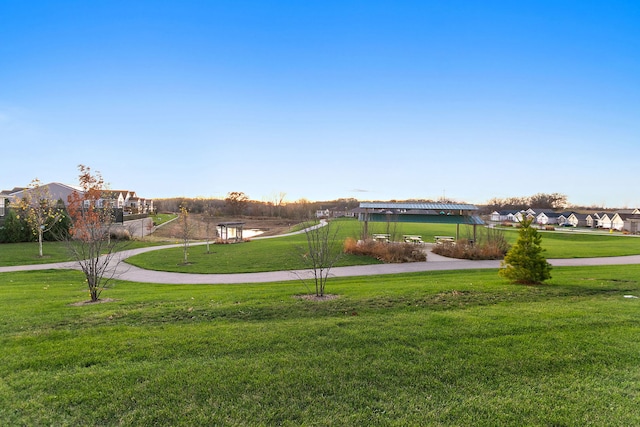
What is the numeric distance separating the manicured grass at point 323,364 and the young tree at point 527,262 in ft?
10.5

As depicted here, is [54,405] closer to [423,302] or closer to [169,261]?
[423,302]

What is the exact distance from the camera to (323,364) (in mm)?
4211

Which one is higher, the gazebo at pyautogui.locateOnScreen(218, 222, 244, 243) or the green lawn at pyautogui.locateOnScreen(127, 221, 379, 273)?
the gazebo at pyautogui.locateOnScreen(218, 222, 244, 243)

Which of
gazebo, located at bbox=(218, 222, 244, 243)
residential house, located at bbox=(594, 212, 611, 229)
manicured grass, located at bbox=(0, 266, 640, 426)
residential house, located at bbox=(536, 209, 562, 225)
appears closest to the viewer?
manicured grass, located at bbox=(0, 266, 640, 426)

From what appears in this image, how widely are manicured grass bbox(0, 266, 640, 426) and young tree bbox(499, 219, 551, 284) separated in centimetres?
321

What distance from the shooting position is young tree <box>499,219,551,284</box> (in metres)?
10.4

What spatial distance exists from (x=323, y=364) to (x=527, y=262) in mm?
8961

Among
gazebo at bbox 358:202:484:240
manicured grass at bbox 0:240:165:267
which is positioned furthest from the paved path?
gazebo at bbox 358:202:484:240

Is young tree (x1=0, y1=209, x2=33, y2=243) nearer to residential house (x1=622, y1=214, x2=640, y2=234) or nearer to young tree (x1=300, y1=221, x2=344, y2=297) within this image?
young tree (x1=300, y1=221, x2=344, y2=297)

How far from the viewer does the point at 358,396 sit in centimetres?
356

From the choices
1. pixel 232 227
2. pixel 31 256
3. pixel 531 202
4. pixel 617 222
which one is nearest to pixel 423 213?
pixel 232 227

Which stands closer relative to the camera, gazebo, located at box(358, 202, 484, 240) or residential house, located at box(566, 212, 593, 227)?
gazebo, located at box(358, 202, 484, 240)

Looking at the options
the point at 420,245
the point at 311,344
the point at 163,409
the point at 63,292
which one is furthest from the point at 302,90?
the point at 163,409

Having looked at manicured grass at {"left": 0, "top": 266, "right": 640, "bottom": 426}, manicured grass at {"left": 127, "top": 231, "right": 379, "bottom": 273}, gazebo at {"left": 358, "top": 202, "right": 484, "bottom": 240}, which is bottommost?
manicured grass at {"left": 127, "top": 231, "right": 379, "bottom": 273}
